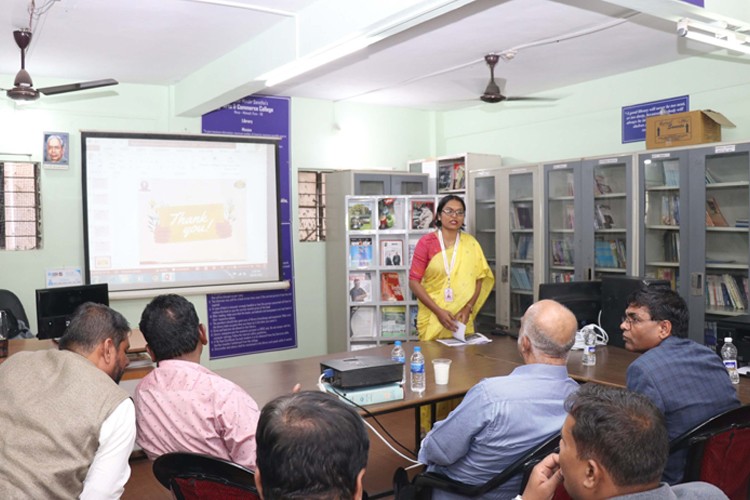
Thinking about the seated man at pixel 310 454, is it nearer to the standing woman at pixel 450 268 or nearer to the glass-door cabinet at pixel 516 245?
the standing woman at pixel 450 268

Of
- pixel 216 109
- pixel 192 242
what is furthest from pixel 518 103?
pixel 192 242

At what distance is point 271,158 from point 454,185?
1.91 meters

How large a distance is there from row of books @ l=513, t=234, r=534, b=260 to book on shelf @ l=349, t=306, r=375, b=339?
1.54 metres

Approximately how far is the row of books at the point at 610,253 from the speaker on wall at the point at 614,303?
135cm

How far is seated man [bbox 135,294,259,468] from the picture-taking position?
6.77ft

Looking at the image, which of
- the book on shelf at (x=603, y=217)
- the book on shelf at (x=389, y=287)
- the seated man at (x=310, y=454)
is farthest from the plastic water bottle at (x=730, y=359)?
the book on shelf at (x=389, y=287)

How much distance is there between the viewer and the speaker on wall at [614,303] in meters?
4.00

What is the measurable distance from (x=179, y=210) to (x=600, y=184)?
381cm

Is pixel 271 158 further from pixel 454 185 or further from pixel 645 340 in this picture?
pixel 645 340

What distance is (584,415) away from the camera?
1.45 meters

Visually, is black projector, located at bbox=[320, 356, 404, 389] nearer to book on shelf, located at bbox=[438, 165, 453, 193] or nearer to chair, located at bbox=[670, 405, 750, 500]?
chair, located at bbox=[670, 405, 750, 500]

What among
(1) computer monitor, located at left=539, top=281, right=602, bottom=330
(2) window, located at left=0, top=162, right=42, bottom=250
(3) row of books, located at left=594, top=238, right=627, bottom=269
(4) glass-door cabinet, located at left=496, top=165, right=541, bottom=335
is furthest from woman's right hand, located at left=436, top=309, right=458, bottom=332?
(2) window, located at left=0, top=162, right=42, bottom=250

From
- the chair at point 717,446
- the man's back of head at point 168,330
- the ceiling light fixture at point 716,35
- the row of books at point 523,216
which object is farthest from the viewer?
the row of books at point 523,216

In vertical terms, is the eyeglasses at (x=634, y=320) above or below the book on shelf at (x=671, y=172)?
below
